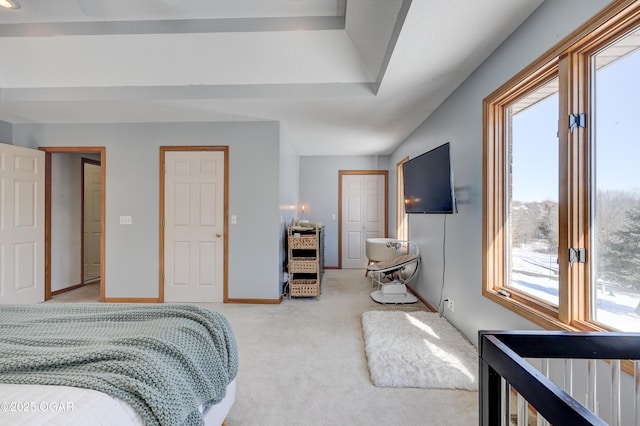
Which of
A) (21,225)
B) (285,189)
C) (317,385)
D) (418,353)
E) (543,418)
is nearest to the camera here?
(543,418)

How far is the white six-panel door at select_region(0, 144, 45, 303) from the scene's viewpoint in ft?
10.1

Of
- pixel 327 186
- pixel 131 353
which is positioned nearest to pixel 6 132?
pixel 131 353

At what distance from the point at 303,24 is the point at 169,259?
2991 millimetres

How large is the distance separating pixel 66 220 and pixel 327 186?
4033 millimetres

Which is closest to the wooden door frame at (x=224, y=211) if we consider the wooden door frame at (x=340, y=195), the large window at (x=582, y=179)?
the wooden door frame at (x=340, y=195)

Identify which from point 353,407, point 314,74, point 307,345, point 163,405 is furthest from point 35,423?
point 314,74

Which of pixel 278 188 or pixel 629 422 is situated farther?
pixel 278 188

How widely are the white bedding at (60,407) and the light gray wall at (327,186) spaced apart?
4791mm

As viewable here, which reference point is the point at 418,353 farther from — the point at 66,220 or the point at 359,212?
the point at 66,220

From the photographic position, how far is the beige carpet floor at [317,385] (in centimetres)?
155

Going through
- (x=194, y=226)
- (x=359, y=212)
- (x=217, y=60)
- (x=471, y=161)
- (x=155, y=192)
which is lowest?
(x=194, y=226)

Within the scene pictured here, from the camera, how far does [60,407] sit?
2.35 feet

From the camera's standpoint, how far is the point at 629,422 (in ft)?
3.62

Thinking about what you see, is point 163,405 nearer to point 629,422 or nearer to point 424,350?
point 629,422
